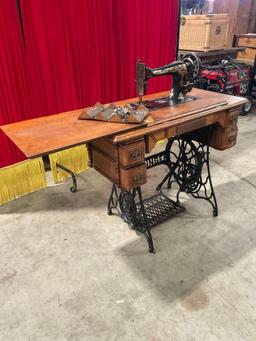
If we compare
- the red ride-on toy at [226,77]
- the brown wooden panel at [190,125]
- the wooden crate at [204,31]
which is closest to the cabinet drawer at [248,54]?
the red ride-on toy at [226,77]

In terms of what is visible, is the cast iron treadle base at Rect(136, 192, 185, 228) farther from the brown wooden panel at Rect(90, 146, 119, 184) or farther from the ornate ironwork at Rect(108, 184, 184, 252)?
the brown wooden panel at Rect(90, 146, 119, 184)

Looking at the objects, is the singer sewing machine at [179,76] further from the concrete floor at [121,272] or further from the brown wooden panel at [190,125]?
the concrete floor at [121,272]

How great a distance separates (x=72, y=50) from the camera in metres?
2.39

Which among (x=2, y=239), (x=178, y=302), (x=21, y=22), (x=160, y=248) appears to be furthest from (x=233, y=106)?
(x=2, y=239)

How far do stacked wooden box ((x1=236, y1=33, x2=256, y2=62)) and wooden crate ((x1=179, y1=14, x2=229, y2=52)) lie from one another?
0.61 m

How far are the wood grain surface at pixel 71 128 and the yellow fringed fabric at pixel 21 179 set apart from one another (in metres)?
1.00

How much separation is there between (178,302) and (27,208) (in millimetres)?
1425

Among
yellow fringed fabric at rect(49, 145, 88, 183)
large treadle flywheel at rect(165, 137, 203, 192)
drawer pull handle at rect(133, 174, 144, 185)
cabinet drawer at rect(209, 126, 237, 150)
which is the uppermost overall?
cabinet drawer at rect(209, 126, 237, 150)

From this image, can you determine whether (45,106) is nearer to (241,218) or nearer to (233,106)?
(233,106)

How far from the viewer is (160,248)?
1.93 m

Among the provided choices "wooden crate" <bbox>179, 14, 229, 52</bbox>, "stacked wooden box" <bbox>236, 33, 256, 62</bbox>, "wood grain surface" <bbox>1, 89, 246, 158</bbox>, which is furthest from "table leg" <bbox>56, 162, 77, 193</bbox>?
"stacked wooden box" <bbox>236, 33, 256, 62</bbox>

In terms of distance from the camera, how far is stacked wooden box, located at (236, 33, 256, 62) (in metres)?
4.55

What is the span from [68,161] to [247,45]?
369 cm

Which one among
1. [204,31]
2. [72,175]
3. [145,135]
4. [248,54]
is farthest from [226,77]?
[145,135]
